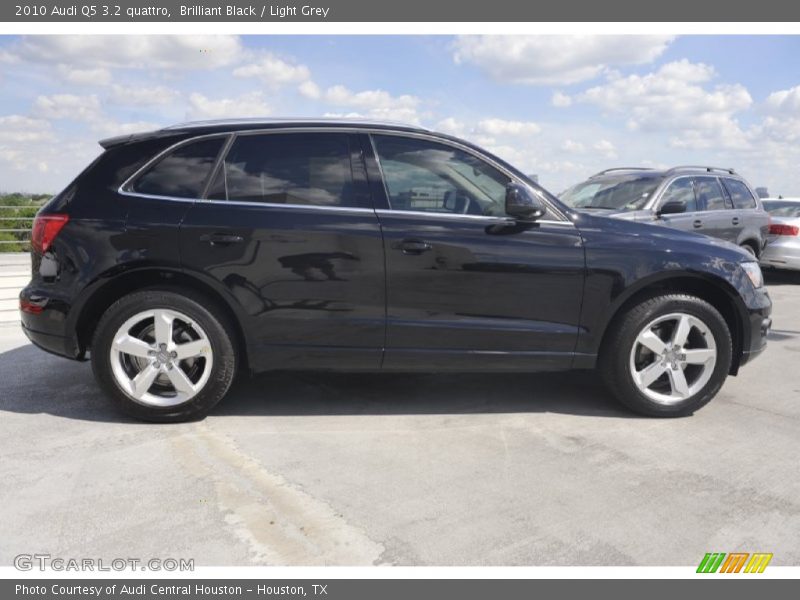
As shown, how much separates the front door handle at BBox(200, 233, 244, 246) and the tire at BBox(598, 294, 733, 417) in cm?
238

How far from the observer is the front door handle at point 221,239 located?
3.66 meters

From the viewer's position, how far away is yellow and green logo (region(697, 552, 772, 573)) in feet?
8.13

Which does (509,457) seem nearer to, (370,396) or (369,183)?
(370,396)

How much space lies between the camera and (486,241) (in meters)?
3.76

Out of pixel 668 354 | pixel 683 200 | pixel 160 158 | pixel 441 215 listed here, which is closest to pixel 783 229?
pixel 683 200

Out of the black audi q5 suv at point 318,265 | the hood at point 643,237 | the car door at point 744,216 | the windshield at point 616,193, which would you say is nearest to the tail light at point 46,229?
the black audi q5 suv at point 318,265

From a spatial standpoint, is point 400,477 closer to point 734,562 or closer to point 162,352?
point 734,562

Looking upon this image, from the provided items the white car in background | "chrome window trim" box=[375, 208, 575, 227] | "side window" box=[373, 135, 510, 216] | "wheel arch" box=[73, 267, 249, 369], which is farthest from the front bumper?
the white car in background

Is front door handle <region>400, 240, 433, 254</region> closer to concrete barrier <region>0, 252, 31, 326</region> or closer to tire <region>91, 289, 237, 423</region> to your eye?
tire <region>91, 289, 237, 423</region>

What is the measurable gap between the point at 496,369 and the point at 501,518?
126 cm

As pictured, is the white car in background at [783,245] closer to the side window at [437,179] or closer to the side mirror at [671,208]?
the side mirror at [671,208]

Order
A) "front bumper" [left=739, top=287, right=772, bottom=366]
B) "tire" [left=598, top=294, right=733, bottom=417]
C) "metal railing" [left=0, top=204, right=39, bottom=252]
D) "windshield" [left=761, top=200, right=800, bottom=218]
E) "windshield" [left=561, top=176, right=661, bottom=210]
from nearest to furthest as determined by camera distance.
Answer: "tire" [left=598, top=294, right=733, bottom=417]
"front bumper" [left=739, top=287, right=772, bottom=366]
"windshield" [left=561, top=176, right=661, bottom=210]
"windshield" [left=761, top=200, right=800, bottom=218]
"metal railing" [left=0, top=204, right=39, bottom=252]

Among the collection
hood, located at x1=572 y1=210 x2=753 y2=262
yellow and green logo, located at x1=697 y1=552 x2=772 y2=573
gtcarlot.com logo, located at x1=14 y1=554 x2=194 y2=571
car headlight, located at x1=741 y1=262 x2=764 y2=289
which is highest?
hood, located at x1=572 y1=210 x2=753 y2=262

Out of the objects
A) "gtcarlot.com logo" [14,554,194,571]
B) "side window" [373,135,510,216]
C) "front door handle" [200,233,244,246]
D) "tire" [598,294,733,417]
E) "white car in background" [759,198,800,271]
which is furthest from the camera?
"white car in background" [759,198,800,271]
